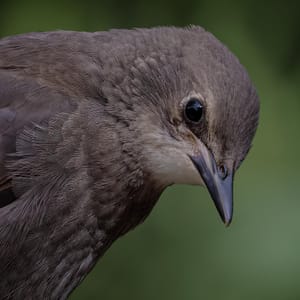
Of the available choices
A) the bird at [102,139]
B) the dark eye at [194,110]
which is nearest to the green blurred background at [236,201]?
the bird at [102,139]

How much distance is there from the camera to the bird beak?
11.9 ft

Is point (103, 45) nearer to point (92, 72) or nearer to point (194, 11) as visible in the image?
point (92, 72)

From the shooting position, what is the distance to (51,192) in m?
3.69

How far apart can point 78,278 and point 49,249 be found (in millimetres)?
186

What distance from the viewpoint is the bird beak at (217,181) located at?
3617mm

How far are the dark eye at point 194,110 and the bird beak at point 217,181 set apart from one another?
3.1 inches

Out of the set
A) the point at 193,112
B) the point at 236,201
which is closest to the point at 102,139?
the point at 193,112

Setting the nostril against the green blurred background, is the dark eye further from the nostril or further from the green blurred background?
the green blurred background

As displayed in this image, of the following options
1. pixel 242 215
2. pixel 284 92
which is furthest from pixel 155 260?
pixel 284 92

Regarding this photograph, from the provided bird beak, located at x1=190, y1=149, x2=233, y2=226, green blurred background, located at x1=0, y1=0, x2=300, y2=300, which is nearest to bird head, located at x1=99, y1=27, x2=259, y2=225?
bird beak, located at x1=190, y1=149, x2=233, y2=226

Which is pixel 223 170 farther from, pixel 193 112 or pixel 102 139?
pixel 102 139

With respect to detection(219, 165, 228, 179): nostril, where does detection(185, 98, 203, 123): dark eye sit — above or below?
above

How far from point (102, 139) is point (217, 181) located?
0.33 metres

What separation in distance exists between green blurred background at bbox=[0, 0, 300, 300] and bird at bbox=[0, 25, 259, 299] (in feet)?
2.68
